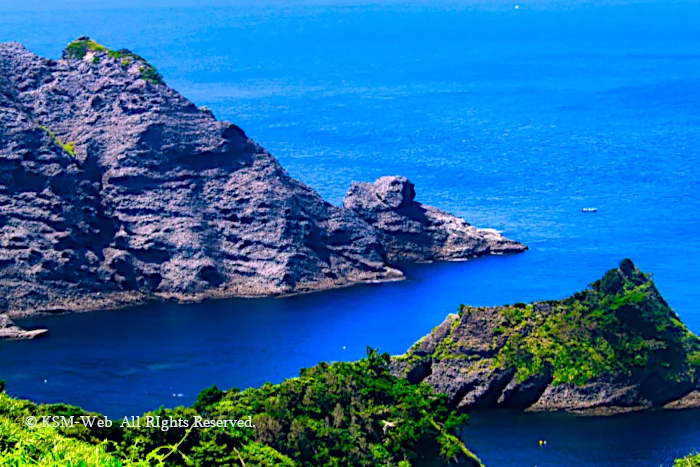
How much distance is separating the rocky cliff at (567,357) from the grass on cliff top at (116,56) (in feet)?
161

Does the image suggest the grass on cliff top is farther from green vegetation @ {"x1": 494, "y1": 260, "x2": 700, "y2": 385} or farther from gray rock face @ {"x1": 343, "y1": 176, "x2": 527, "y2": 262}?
green vegetation @ {"x1": 494, "y1": 260, "x2": 700, "y2": 385}

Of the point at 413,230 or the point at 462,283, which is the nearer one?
the point at 462,283

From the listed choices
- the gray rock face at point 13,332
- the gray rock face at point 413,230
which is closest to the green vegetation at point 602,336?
the gray rock face at point 13,332

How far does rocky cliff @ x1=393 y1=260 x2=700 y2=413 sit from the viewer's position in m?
94.8

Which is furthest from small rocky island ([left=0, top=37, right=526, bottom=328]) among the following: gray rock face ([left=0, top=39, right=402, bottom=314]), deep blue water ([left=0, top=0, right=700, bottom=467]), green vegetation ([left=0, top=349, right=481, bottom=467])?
green vegetation ([left=0, top=349, right=481, bottom=467])

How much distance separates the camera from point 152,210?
130500mm

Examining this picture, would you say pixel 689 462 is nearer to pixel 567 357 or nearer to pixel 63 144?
pixel 567 357

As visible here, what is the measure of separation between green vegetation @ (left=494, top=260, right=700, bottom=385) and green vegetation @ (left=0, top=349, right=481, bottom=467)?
1394cm

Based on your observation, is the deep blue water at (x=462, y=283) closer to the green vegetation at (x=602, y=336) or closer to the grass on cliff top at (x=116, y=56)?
the green vegetation at (x=602, y=336)

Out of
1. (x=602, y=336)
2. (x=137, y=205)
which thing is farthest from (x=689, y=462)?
(x=137, y=205)

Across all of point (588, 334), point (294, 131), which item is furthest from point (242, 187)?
point (294, 131)

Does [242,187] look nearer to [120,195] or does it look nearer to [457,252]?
[120,195]

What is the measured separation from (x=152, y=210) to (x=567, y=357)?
46.7m

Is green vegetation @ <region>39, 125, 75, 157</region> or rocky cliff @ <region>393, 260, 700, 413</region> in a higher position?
green vegetation @ <region>39, 125, 75, 157</region>
